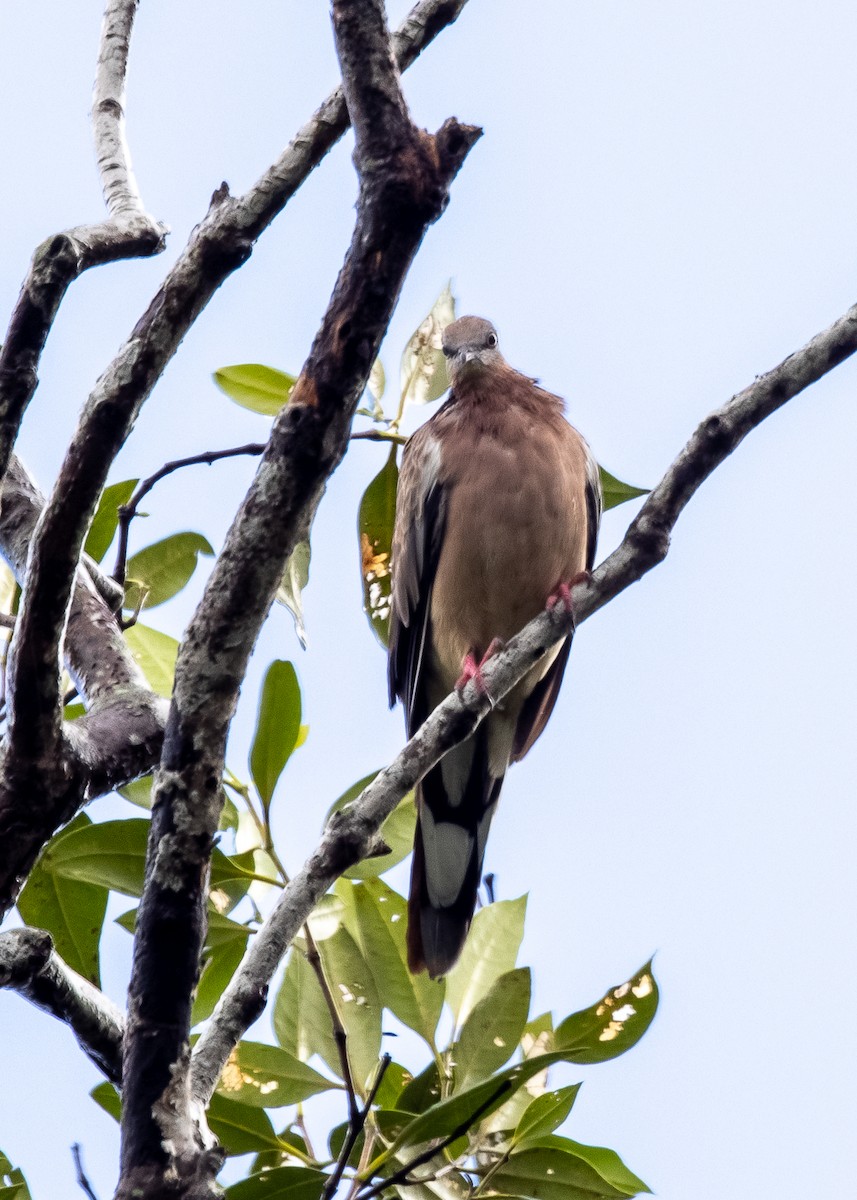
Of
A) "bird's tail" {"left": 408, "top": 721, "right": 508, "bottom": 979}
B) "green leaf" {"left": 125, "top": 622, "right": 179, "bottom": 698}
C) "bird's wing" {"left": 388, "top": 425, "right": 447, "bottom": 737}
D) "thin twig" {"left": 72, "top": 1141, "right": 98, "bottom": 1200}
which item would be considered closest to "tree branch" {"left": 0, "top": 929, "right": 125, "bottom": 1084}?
"thin twig" {"left": 72, "top": 1141, "right": 98, "bottom": 1200}

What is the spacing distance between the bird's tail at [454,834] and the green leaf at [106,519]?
1.17 metres

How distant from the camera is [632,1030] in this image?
2.76 m

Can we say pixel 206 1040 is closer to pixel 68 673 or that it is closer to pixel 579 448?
pixel 68 673

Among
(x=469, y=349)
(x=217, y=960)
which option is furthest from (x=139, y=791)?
(x=469, y=349)

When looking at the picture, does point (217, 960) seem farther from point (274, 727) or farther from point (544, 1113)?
point (544, 1113)

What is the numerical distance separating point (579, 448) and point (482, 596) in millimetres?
632

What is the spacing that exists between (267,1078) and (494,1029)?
0.50 metres

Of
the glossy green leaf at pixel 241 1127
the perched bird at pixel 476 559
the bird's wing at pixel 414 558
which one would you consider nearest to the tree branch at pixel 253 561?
the glossy green leaf at pixel 241 1127

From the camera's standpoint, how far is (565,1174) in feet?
8.80

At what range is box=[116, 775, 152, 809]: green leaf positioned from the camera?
309 cm

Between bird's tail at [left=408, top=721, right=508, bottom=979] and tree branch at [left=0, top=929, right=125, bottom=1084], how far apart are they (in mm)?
1310

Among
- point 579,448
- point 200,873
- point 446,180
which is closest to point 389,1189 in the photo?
point 200,873

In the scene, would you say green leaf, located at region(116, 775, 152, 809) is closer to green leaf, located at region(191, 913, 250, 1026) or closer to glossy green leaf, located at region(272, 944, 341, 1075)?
green leaf, located at region(191, 913, 250, 1026)

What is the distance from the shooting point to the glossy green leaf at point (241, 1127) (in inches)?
107
